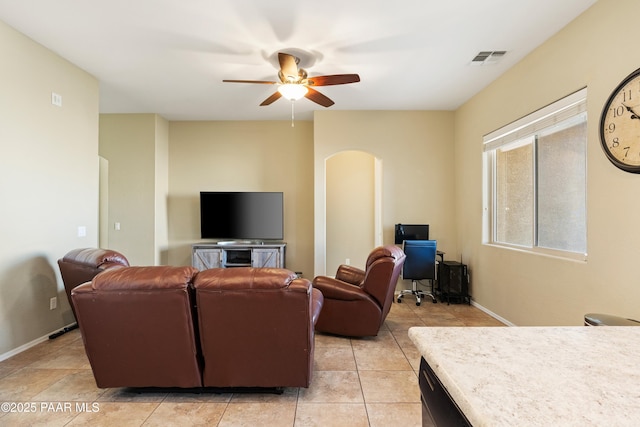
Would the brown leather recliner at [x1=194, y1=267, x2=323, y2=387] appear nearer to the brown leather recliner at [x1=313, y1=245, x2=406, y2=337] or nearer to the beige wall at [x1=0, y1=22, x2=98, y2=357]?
the brown leather recliner at [x1=313, y1=245, x2=406, y2=337]

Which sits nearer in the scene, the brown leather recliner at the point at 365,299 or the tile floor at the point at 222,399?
the tile floor at the point at 222,399

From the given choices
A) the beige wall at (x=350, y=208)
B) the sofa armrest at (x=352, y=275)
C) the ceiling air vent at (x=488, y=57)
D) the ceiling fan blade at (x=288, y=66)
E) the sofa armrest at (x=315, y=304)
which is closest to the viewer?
the sofa armrest at (x=315, y=304)

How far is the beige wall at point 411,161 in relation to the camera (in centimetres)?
500

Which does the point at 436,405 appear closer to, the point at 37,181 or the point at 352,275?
the point at 352,275

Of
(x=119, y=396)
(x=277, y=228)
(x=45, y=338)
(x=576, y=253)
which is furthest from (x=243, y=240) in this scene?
(x=576, y=253)

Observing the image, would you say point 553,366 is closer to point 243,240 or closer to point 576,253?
point 576,253

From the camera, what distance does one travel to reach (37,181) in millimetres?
3018

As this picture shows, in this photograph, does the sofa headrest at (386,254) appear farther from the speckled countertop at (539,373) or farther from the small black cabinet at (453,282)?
the speckled countertop at (539,373)

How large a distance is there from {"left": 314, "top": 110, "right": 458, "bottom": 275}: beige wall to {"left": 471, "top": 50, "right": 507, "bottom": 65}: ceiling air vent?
5.30 ft

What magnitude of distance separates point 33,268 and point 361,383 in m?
3.26

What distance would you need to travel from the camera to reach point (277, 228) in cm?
536

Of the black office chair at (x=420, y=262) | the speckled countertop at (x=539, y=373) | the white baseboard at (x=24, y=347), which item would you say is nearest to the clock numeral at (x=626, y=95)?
the speckled countertop at (x=539, y=373)

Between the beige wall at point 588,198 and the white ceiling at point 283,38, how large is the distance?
219 millimetres

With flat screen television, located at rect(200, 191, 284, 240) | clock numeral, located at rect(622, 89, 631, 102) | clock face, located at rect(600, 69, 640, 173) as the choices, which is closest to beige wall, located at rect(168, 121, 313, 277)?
flat screen television, located at rect(200, 191, 284, 240)
